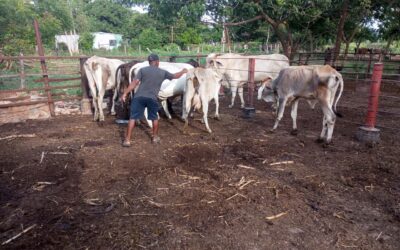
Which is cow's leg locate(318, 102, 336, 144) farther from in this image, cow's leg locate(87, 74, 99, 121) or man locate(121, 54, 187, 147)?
cow's leg locate(87, 74, 99, 121)

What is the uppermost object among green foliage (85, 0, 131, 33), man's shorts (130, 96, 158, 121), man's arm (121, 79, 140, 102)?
green foliage (85, 0, 131, 33)

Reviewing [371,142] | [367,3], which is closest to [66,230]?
[371,142]

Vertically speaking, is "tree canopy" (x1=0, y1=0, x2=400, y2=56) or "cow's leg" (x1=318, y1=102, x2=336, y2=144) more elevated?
"tree canopy" (x1=0, y1=0, x2=400, y2=56)

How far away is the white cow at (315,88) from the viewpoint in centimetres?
557

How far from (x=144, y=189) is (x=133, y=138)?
2.38m

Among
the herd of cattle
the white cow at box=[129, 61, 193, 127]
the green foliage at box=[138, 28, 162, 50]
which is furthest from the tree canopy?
the green foliage at box=[138, 28, 162, 50]

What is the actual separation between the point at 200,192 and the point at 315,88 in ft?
10.4

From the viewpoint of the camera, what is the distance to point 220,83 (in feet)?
25.6

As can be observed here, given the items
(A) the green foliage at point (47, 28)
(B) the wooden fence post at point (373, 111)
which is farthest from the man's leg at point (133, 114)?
(A) the green foliage at point (47, 28)

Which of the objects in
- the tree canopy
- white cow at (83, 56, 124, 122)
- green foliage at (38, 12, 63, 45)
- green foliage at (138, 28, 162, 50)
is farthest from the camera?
green foliage at (138, 28, 162, 50)

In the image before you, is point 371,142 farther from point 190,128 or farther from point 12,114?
point 12,114

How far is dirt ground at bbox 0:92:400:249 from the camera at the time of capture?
3.05 m

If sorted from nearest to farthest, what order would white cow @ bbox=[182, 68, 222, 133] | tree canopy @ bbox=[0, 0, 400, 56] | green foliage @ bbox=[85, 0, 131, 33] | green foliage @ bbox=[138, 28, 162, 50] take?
white cow @ bbox=[182, 68, 222, 133]
tree canopy @ bbox=[0, 0, 400, 56]
green foliage @ bbox=[138, 28, 162, 50]
green foliage @ bbox=[85, 0, 131, 33]

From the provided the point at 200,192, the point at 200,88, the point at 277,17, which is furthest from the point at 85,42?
the point at 200,192
